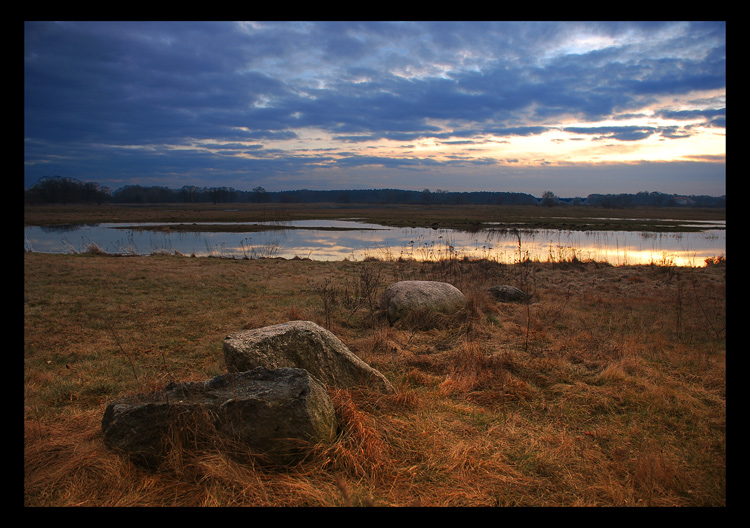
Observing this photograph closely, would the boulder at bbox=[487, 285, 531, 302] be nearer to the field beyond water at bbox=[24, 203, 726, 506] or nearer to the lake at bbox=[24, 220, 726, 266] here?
the field beyond water at bbox=[24, 203, 726, 506]

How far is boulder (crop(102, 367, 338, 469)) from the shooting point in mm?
3410

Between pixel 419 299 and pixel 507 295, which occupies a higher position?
pixel 419 299

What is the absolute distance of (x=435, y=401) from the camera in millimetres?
4836

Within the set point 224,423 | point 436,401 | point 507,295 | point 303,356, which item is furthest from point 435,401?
point 507,295

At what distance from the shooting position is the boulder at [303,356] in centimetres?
481

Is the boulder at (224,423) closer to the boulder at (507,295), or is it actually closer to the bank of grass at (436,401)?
the bank of grass at (436,401)

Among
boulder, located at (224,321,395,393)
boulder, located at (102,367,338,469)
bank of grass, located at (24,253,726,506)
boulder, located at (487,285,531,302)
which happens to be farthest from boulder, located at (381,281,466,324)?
boulder, located at (102,367,338,469)

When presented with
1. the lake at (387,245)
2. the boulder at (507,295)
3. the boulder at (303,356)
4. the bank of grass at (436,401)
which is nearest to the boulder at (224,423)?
the bank of grass at (436,401)

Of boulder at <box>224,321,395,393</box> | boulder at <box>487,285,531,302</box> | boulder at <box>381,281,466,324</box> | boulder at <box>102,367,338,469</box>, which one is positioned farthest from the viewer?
boulder at <box>487,285,531,302</box>

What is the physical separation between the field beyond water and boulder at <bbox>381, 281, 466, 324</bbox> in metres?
0.29

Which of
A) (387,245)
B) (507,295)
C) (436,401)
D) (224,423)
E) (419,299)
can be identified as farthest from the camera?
(387,245)

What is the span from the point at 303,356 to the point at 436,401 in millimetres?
1679

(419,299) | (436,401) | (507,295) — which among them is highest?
(419,299)

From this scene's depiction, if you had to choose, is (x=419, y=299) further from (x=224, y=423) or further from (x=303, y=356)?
(x=224, y=423)
